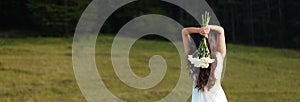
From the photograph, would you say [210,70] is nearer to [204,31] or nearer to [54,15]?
[204,31]

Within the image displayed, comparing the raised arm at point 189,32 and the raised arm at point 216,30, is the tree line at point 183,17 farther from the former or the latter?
the raised arm at point 216,30

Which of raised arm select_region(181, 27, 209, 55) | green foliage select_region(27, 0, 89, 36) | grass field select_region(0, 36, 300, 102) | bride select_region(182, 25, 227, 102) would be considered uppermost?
raised arm select_region(181, 27, 209, 55)

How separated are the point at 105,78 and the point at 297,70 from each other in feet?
22.5

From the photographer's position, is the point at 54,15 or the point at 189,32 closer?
the point at 189,32

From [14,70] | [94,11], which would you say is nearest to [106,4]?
[94,11]

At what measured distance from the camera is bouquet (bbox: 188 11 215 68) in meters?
4.43

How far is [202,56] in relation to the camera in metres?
4.46

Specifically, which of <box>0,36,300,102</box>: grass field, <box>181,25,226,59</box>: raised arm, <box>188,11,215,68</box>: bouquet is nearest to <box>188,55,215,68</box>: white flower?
<box>188,11,215,68</box>: bouquet

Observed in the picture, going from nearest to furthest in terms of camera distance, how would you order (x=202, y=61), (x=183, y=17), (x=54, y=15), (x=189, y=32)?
(x=202, y=61) → (x=189, y=32) → (x=54, y=15) → (x=183, y=17)

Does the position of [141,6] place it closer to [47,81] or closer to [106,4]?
[106,4]

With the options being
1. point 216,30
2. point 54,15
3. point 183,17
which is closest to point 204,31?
point 216,30

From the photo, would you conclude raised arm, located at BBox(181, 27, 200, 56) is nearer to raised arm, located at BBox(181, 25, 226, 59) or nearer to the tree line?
raised arm, located at BBox(181, 25, 226, 59)

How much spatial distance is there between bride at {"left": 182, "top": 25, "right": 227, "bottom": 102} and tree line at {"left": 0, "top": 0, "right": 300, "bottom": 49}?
78.8 ft

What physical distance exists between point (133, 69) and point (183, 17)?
61.2ft
